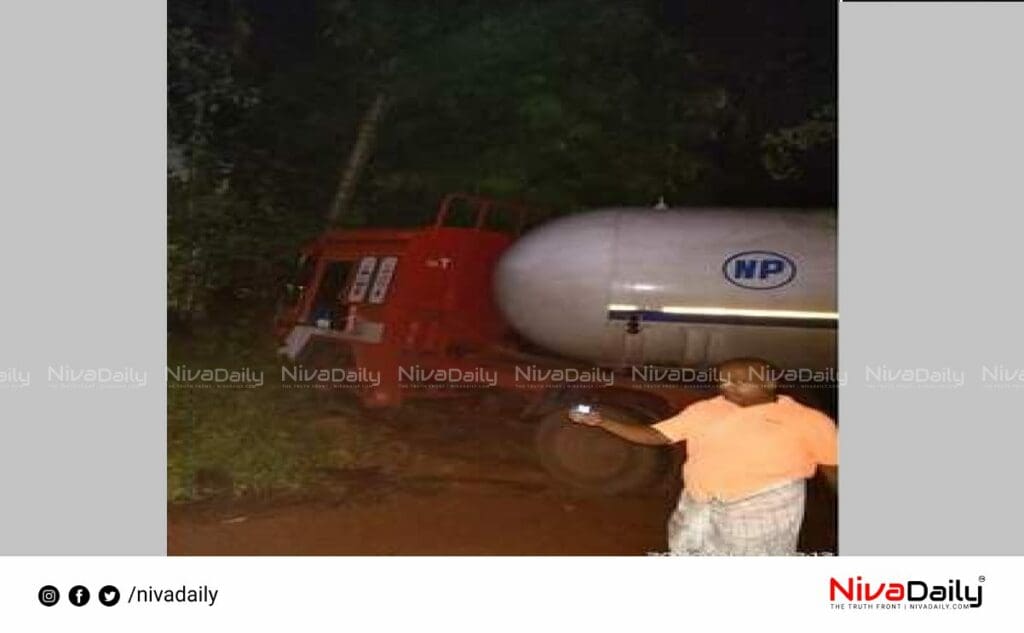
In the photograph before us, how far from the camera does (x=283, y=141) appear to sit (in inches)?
186

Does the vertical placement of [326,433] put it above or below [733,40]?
below

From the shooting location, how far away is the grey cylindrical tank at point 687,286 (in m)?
3.95

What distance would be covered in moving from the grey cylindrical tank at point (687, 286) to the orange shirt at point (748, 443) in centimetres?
80

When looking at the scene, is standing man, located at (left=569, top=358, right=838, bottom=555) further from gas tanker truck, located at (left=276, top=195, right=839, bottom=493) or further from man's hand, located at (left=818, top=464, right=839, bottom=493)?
gas tanker truck, located at (left=276, top=195, right=839, bottom=493)

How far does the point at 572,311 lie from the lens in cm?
420

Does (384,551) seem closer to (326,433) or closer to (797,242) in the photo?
(326,433)

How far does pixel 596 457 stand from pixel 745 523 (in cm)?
128

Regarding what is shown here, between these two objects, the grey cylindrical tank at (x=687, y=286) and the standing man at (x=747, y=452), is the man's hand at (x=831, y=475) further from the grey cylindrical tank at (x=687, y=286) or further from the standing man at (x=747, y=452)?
the grey cylindrical tank at (x=687, y=286)

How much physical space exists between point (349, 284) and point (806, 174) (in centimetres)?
232

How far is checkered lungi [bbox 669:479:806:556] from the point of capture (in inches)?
126
